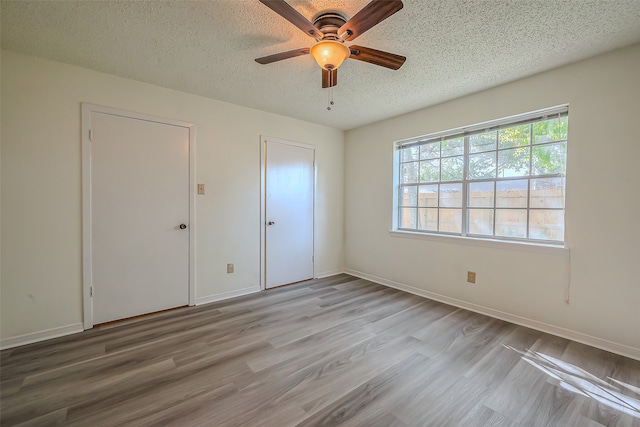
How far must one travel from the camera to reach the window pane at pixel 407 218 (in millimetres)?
3639

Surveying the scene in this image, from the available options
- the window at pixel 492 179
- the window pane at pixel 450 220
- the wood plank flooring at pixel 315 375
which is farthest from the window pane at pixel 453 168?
the wood plank flooring at pixel 315 375

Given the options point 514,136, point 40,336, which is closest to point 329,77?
point 514,136

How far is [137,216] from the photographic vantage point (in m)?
2.67

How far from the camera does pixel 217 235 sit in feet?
10.4

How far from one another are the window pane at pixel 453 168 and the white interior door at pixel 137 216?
3046 mm

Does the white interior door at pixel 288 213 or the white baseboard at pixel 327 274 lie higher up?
the white interior door at pixel 288 213

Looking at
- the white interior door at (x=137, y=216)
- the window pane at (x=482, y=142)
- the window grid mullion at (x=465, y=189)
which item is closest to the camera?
the white interior door at (x=137, y=216)

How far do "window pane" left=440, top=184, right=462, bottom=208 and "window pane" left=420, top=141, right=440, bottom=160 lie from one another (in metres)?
0.42

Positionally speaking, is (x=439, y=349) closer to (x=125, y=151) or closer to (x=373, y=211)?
(x=373, y=211)

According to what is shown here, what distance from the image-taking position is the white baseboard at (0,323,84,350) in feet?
7.04

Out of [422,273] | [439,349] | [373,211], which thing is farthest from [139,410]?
[373,211]

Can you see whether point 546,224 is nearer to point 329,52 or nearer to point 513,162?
point 513,162

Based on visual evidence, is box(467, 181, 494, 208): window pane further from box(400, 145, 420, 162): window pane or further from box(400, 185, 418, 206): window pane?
box(400, 145, 420, 162): window pane

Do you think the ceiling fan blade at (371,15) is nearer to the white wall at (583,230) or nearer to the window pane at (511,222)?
the white wall at (583,230)
